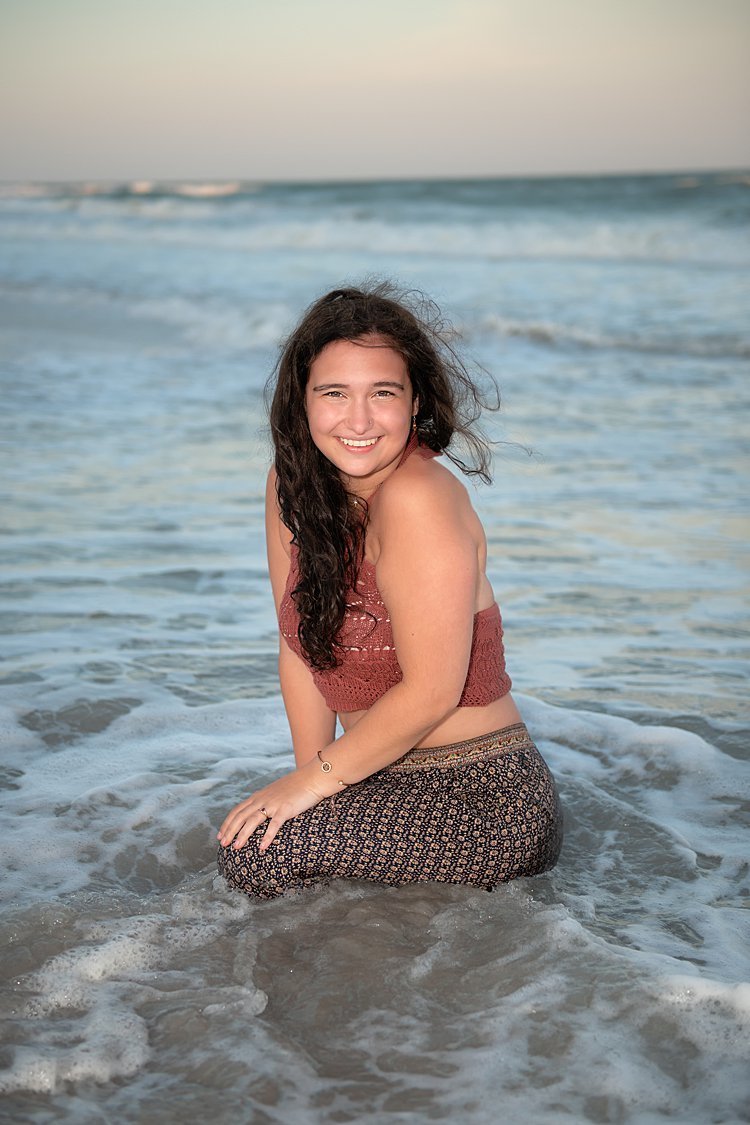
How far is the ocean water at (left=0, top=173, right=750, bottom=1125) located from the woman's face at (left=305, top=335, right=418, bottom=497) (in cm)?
114

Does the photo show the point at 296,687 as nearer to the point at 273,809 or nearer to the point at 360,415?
the point at 273,809

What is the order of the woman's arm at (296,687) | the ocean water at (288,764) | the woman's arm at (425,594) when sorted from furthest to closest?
the woman's arm at (296,687)
the woman's arm at (425,594)
the ocean water at (288,764)

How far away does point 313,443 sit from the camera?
312 cm

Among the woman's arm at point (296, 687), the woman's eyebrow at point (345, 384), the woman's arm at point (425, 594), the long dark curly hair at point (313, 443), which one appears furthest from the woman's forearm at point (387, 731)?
the woman's eyebrow at point (345, 384)

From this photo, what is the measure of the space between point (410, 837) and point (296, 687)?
0.59 metres

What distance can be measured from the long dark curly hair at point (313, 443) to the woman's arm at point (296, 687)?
14 centimetres

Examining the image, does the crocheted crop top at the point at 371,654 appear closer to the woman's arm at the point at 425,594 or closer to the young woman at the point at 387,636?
the young woman at the point at 387,636

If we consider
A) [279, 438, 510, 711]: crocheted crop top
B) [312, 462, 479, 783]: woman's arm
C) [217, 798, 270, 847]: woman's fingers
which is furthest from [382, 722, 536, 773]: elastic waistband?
[217, 798, 270, 847]: woman's fingers

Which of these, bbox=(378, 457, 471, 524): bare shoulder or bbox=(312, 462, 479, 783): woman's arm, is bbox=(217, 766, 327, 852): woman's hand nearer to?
bbox=(312, 462, 479, 783): woman's arm

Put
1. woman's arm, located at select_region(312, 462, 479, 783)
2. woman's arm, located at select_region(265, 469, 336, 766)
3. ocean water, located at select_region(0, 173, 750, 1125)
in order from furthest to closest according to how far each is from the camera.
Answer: woman's arm, located at select_region(265, 469, 336, 766)
woman's arm, located at select_region(312, 462, 479, 783)
ocean water, located at select_region(0, 173, 750, 1125)

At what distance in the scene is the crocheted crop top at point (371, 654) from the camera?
9.86 ft

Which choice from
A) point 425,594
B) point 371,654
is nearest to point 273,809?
point 371,654

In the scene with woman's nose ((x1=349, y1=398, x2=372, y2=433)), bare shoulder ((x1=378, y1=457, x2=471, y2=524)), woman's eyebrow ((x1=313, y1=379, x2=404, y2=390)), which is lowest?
bare shoulder ((x1=378, y1=457, x2=471, y2=524))

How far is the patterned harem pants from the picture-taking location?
295cm
